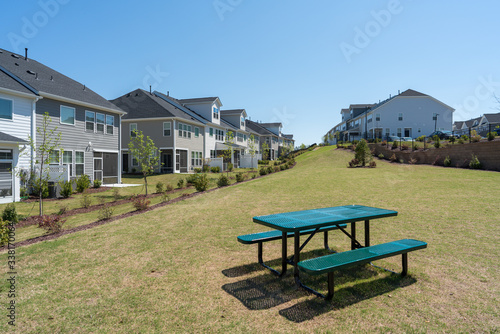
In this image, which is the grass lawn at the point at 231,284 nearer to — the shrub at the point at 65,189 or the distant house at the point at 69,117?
the shrub at the point at 65,189

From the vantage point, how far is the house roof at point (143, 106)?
101ft

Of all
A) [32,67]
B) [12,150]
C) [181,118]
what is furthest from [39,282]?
[181,118]

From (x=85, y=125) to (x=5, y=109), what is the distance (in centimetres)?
577

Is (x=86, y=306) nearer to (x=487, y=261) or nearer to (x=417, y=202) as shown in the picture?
(x=487, y=261)

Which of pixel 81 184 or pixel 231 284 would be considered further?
pixel 81 184

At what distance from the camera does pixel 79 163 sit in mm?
20656

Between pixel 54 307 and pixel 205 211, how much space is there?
6188mm

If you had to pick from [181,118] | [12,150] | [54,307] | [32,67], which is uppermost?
[32,67]

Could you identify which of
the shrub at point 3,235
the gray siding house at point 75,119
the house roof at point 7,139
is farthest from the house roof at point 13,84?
the shrub at point 3,235

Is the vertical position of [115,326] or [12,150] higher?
[12,150]

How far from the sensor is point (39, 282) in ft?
15.8

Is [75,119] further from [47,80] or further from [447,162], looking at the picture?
[447,162]

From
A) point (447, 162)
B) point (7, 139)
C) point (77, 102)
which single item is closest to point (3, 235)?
point (7, 139)

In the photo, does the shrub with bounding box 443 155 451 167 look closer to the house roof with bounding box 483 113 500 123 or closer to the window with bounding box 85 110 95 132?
the window with bounding box 85 110 95 132
